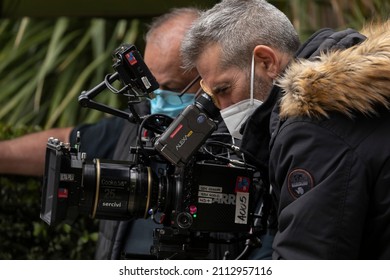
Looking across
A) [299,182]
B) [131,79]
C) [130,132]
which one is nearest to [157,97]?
[130,132]

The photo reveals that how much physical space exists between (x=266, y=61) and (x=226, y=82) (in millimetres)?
157

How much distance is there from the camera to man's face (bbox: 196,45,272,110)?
10.9 ft

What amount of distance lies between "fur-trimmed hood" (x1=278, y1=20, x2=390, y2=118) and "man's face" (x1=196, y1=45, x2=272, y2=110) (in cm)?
51

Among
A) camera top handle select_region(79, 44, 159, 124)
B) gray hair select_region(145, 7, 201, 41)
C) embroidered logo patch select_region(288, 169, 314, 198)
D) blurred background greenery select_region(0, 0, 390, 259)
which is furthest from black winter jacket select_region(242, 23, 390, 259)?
blurred background greenery select_region(0, 0, 390, 259)

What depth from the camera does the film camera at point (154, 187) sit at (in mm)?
3225

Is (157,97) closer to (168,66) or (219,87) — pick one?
(168,66)

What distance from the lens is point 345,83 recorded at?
269 centimetres

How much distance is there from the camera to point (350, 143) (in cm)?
265

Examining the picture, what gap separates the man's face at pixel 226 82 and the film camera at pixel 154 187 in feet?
0.56

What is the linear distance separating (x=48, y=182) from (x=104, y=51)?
281 centimetres

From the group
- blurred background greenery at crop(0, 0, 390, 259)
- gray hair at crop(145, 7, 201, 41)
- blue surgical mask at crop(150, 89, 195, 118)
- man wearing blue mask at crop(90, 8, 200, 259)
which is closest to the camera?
man wearing blue mask at crop(90, 8, 200, 259)

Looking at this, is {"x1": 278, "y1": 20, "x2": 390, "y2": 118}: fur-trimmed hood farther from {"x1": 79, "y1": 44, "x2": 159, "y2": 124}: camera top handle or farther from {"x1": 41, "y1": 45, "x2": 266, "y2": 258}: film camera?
{"x1": 79, "y1": 44, "x2": 159, "y2": 124}: camera top handle
